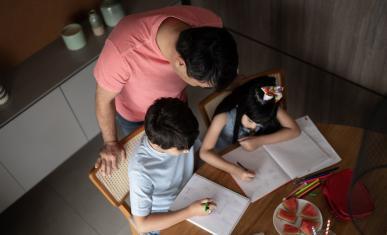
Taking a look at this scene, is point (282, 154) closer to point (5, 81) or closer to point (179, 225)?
point (179, 225)

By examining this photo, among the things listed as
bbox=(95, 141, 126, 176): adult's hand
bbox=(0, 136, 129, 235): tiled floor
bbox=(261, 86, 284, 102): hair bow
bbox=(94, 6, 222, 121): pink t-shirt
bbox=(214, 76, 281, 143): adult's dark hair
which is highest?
bbox=(94, 6, 222, 121): pink t-shirt

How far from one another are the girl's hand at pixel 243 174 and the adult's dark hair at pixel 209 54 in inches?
15.8

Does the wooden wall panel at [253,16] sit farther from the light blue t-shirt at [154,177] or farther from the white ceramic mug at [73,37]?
the light blue t-shirt at [154,177]

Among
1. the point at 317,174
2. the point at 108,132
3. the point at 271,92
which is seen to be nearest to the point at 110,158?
the point at 108,132

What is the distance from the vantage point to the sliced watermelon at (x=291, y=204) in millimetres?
1227

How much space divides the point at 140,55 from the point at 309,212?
798 millimetres

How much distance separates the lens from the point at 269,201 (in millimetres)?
1265

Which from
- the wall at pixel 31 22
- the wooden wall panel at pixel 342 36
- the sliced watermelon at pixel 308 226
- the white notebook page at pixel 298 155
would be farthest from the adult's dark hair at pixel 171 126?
the wall at pixel 31 22

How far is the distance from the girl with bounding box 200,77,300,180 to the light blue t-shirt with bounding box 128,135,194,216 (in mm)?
123

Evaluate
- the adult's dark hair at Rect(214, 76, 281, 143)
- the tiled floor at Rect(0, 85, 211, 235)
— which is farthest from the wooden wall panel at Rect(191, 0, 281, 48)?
the tiled floor at Rect(0, 85, 211, 235)

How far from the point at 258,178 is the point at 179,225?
34 cm

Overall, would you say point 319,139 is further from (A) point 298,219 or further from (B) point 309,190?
(A) point 298,219

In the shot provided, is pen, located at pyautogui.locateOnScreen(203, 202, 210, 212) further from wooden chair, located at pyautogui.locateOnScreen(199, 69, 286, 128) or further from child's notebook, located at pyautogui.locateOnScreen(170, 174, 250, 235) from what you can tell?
wooden chair, located at pyautogui.locateOnScreen(199, 69, 286, 128)

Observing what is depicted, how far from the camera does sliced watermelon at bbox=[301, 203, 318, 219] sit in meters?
1.21
